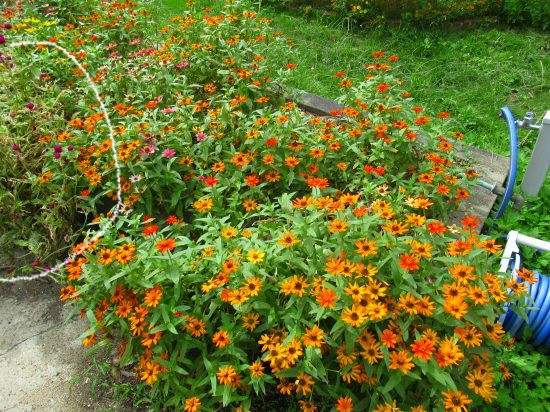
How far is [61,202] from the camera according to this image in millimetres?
2344

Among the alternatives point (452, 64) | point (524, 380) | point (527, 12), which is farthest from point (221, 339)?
point (527, 12)

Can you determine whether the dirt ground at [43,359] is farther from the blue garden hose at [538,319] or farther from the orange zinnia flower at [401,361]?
the blue garden hose at [538,319]

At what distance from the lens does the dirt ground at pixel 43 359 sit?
1.92 metres

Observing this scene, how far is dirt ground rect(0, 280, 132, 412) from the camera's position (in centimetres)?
192

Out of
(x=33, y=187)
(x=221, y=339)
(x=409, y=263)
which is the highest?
(x=409, y=263)

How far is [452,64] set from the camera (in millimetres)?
4402

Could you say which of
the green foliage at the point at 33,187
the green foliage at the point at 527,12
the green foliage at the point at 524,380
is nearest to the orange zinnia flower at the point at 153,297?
the green foliage at the point at 33,187

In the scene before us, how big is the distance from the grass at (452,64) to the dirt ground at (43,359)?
2180 millimetres

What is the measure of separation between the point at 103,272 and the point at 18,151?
3.77 feet

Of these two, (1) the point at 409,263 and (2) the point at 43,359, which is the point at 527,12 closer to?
(1) the point at 409,263

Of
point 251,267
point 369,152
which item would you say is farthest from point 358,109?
point 251,267

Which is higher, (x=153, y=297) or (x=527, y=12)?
(x=527, y=12)

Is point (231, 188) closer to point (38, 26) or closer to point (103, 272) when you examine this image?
point (103, 272)

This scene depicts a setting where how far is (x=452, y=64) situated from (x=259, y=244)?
137 inches
